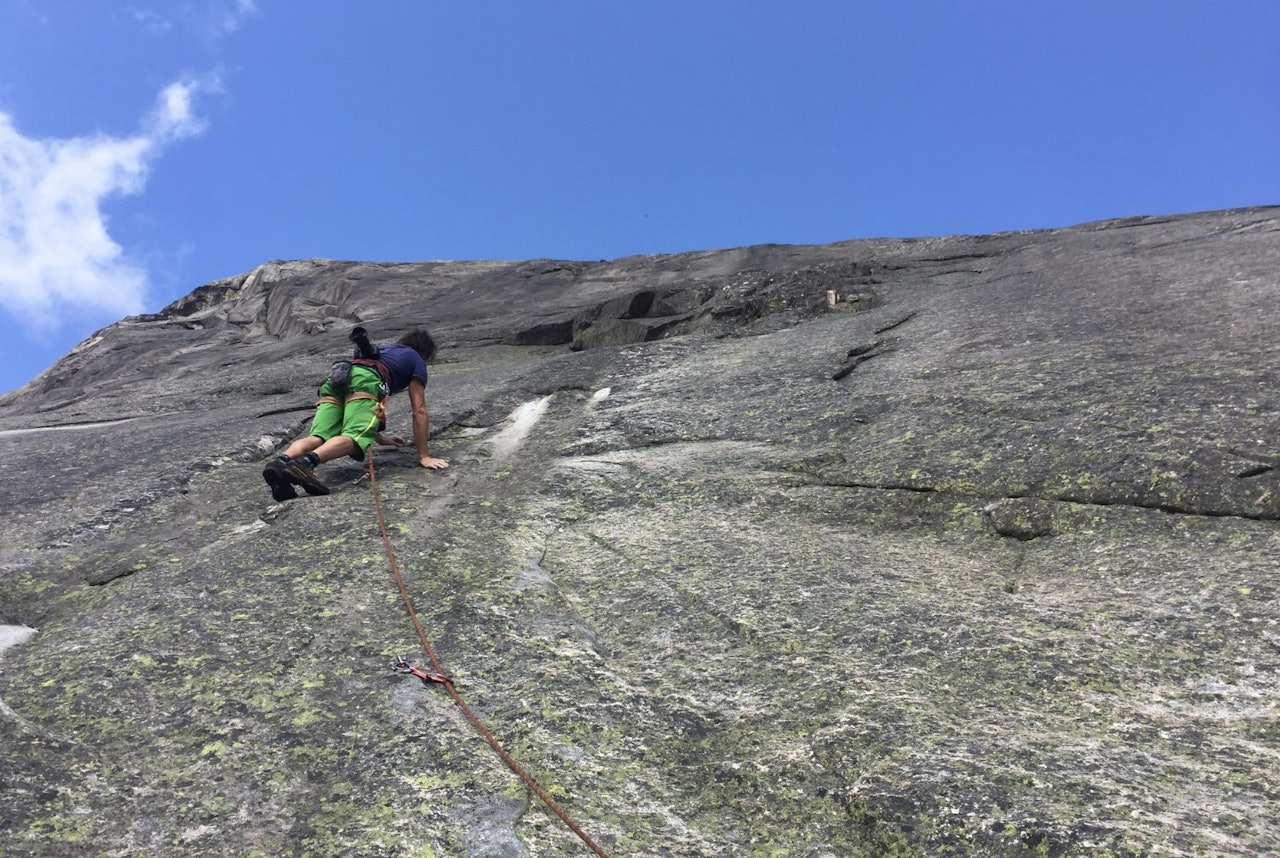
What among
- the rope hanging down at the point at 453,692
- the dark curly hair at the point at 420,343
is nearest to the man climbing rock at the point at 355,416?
the dark curly hair at the point at 420,343

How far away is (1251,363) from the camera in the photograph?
28.3 feet

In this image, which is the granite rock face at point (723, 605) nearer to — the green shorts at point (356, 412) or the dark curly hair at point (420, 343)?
the green shorts at point (356, 412)

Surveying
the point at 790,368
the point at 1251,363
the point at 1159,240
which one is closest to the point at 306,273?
the point at 790,368

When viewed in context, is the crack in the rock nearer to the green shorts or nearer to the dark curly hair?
the green shorts

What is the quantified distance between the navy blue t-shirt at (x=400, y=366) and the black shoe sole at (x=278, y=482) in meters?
1.88

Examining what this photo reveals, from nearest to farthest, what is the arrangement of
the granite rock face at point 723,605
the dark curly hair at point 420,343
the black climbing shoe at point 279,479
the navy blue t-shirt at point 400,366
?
the granite rock face at point 723,605 → the black climbing shoe at point 279,479 → the navy blue t-shirt at point 400,366 → the dark curly hair at point 420,343

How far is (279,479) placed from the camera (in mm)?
8945

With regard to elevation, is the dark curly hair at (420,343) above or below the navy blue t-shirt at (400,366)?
above

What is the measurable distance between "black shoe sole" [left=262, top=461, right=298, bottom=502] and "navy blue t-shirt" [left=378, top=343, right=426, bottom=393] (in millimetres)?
1879

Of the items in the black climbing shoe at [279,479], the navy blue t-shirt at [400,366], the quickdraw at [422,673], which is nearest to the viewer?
the quickdraw at [422,673]

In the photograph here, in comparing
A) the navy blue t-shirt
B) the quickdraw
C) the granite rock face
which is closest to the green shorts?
the navy blue t-shirt

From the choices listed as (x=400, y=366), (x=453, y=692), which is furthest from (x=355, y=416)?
(x=453, y=692)

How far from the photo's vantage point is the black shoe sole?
29.2 ft

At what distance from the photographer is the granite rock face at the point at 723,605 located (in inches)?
181
